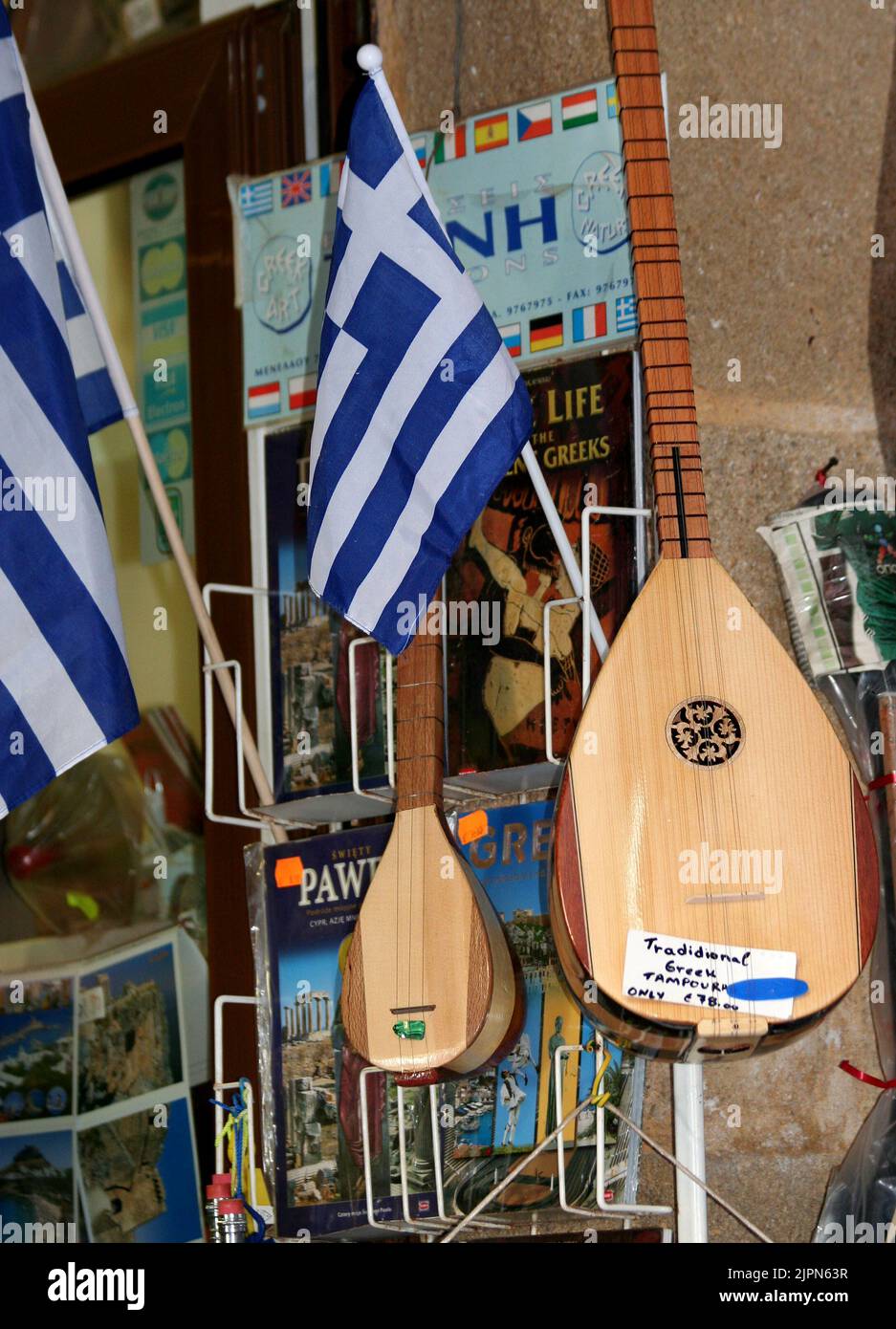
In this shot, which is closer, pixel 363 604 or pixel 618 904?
pixel 618 904

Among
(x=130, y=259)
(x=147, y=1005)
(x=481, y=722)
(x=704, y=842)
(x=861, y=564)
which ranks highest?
(x=130, y=259)

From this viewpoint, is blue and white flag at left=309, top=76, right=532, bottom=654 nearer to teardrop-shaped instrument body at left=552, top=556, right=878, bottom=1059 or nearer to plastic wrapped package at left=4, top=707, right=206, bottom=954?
teardrop-shaped instrument body at left=552, top=556, right=878, bottom=1059

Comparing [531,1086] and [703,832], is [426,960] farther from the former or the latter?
[703,832]

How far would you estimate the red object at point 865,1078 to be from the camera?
239cm

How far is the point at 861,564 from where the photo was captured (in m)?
2.53

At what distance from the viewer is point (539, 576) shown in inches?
109

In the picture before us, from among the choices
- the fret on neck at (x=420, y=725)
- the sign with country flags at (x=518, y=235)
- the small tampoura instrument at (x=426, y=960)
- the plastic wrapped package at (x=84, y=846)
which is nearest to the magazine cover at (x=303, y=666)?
the sign with country flags at (x=518, y=235)

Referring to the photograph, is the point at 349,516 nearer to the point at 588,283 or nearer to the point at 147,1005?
the point at 588,283

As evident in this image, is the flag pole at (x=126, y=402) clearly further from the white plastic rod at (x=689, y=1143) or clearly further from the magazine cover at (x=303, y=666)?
the white plastic rod at (x=689, y=1143)

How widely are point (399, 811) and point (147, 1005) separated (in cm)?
92

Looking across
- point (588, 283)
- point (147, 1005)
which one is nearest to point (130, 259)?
point (588, 283)

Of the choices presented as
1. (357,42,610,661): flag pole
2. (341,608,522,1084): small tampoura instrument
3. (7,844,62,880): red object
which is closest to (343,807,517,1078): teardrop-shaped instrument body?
(341,608,522,1084): small tampoura instrument

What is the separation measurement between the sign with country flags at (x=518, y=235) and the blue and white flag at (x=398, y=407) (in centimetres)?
28

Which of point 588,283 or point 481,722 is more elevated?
point 588,283
